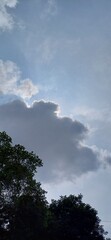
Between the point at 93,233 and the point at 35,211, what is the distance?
16.1 meters

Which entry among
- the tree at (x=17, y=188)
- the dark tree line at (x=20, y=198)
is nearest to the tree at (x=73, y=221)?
the dark tree line at (x=20, y=198)

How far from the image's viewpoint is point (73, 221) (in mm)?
56938

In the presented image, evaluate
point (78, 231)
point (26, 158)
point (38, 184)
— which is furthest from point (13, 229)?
point (78, 231)

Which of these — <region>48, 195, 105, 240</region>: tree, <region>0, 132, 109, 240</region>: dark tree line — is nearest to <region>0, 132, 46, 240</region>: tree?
<region>0, 132, 109, 240</region>: dark tree line

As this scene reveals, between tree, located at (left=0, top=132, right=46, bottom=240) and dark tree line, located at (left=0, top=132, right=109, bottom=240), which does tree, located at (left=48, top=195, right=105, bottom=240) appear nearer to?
dark tree line, located at (left=0, top=132, right=109, bottom=240)

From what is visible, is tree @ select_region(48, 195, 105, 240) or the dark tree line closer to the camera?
the dark tree line

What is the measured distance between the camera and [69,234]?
55.5 m

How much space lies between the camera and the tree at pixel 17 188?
1720 inches

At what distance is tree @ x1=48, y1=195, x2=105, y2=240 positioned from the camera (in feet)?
181

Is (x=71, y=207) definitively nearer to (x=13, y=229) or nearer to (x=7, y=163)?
(x=13, y=229)

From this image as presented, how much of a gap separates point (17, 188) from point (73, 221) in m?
16.5

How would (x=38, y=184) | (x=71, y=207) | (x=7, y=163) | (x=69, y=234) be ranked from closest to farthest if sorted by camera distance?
(x=7, y=163) → (x=38, y=184) → (x=69, y=234) → (x=71, y=207)

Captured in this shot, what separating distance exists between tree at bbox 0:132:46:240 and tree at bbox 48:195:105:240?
807cm

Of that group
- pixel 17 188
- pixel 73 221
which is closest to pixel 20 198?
pixel 17 188
